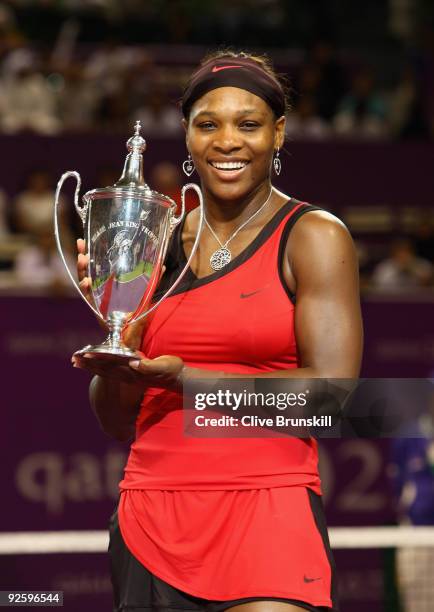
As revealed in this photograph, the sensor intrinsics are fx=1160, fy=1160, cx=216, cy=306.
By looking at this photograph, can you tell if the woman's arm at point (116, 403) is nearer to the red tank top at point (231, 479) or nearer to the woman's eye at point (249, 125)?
the red tank top at point (231, 479)

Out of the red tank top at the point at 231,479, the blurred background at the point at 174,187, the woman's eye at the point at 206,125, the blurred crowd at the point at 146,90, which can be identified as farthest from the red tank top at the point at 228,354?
the blurred crowd at the point at 146,90

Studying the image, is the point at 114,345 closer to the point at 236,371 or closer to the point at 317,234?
the point at 236,371

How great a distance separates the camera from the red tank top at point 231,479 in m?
2.06

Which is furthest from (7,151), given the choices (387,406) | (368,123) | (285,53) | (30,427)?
(387,406)

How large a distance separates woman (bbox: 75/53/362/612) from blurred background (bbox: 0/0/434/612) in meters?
1.39

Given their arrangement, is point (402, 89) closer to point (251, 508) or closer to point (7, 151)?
point (7, 151)

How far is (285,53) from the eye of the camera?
411 inches

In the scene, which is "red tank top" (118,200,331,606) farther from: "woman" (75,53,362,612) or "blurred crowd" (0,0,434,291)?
"blurred crowd" (0,0,434,291)

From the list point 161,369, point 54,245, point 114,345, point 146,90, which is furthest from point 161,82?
point 161,369

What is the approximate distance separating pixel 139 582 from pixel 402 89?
7.89 metres

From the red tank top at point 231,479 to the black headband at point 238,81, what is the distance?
233 millimetres

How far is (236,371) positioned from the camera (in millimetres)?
2131

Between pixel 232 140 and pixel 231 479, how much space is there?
0.63 m

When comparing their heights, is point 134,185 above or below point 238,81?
below
